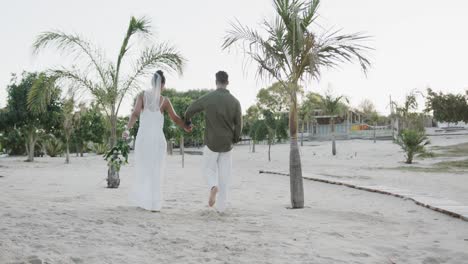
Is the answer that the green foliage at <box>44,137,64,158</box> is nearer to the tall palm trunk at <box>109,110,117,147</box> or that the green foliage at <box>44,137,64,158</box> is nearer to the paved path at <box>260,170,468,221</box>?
the tall palm trunk at <box>109,110,117,147</box>

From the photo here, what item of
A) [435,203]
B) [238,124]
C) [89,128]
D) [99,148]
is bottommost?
[435,203]

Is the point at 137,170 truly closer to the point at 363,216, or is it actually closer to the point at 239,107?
the point at 239,107

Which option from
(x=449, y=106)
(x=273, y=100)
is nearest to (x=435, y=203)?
(x=449, y=106)

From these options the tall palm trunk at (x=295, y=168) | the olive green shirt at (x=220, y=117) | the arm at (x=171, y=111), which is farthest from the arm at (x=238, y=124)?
the tall palm trunk at (x=295, y=168)

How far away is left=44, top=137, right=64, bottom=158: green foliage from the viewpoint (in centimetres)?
3267

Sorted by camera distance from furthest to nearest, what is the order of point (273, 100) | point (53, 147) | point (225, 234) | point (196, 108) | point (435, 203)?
1. point (273, 100)
2. point (53, 147)
3. point (435, 203)
4. point (196, 108)
5. point (225, 234)

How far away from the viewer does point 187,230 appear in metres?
4.66

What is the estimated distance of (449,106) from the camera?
42.5m

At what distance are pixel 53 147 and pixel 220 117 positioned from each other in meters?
29.7

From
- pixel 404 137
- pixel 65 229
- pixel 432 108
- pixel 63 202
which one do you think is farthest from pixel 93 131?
pixel 432 108

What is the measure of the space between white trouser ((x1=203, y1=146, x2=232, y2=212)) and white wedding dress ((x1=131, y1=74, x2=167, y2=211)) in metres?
0.59

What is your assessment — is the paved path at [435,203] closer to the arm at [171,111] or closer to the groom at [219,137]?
the groom at [219,137]

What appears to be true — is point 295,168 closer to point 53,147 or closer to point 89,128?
point 89,128

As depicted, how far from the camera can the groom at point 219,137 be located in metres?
6.07
